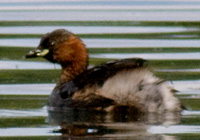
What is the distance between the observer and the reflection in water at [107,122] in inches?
424

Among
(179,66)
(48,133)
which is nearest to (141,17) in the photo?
(179,66)

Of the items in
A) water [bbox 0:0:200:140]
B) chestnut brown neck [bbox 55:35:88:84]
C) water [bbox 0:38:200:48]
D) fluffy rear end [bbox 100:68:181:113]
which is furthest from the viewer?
water [bbox 0:38:200:48]

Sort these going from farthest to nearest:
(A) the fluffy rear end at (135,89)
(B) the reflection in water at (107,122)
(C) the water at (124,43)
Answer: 1. (C) the water at (124,43)
2. (A) the fluffy rear end at (135,89)
3. (B) the reflection in water at (107,122)

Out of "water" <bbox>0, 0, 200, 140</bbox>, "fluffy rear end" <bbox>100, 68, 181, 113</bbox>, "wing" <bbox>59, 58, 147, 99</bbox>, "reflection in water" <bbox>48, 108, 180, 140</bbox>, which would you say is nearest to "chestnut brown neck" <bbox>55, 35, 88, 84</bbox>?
"water" <bbox>0, 0, 200, 140</bbox>

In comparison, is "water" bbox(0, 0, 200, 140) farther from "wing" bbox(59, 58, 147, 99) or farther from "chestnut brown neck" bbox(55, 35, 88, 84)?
"chestnut brown neck" bbox(55, 35, 88, 84)

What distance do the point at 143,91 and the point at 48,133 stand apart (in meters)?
1.37

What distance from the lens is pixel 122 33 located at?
17.1 m

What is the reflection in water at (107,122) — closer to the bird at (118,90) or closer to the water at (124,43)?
the bird at (118,90)

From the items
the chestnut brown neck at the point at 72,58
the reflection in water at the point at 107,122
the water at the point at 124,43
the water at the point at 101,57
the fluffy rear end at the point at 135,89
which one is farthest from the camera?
the water at the point at 124,43

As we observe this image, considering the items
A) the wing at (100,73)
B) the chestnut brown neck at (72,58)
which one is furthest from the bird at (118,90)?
the chestnut brown neck at (72,58)

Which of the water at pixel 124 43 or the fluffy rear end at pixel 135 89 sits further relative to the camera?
the water at pixel 124 43

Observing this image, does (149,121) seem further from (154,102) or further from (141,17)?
(141,17)

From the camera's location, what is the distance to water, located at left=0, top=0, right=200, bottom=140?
10988 millimetres

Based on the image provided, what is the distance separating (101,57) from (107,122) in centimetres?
389
